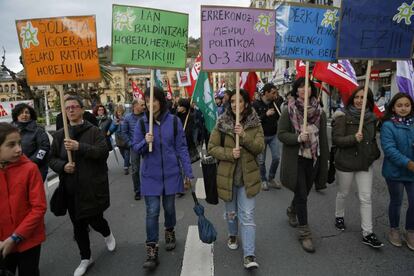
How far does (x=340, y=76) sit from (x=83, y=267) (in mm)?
5337

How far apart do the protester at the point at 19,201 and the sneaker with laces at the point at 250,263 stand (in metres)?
1.96

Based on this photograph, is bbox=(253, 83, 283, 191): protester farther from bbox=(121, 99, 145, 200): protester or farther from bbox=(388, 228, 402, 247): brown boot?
bbox=(388, 228, 402, 247): brown boot

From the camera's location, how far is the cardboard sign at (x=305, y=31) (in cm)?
376

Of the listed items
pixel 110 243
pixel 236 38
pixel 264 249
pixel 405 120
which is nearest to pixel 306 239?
pixel 264 249

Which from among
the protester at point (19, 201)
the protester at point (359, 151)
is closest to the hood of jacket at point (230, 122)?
the protester at point (359, 151)

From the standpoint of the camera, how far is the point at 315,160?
3.74m

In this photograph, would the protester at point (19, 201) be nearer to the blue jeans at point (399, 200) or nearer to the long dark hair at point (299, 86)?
the long dark hair at point (299, 86)

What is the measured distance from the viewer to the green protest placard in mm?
3426

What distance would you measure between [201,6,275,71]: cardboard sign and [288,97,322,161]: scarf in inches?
23.2

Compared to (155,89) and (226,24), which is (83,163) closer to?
(155,89)

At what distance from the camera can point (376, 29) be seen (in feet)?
12.2

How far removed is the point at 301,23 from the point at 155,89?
1916 mm

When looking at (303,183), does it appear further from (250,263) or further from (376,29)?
(376,29)

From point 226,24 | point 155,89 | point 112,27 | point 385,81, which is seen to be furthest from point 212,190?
point 385,81
